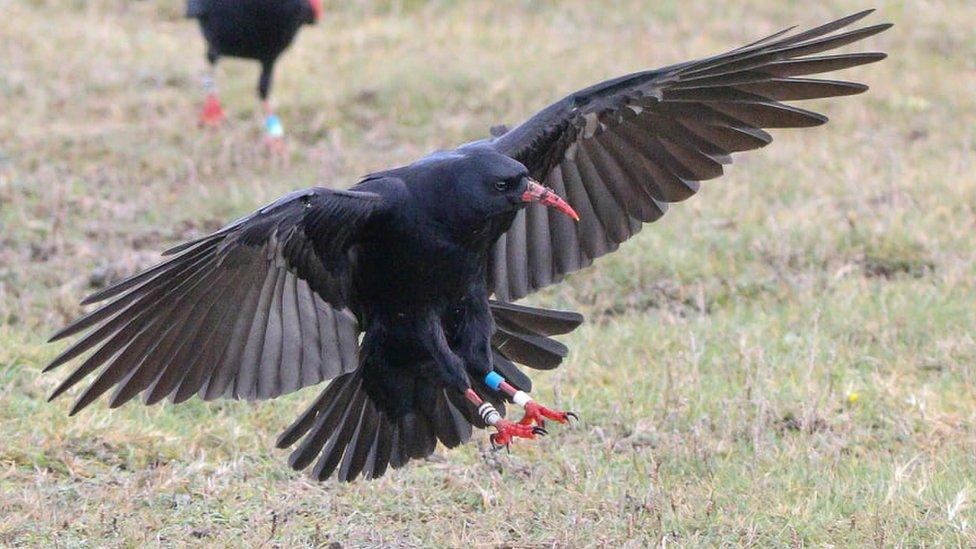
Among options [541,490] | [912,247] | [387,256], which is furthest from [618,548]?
[912,247]

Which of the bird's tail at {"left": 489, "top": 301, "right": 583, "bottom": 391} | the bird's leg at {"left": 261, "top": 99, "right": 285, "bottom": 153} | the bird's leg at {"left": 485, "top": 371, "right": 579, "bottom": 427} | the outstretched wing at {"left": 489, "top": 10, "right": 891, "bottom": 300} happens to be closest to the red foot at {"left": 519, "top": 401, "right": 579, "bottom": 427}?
the bird's leg at {"left": 485, "top": 371, "right": 579, "bottom": 427}

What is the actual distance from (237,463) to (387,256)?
1034 mm

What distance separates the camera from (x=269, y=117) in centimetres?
930

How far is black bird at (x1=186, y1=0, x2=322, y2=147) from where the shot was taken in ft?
32.3

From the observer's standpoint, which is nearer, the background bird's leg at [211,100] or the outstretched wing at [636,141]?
the outstretched wing at [636,141]

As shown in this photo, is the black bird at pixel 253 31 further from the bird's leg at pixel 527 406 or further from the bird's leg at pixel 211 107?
the bird's leg at pixel 527 406

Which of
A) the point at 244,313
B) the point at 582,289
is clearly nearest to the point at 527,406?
the point at 244,313

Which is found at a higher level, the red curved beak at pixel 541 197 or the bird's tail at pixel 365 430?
the red curved beak at pixel 541 197

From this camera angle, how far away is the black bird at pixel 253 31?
9.84 meters

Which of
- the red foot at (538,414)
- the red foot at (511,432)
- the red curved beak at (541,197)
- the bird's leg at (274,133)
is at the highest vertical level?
the red curved beak at (541,197)

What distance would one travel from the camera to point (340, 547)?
4.46m

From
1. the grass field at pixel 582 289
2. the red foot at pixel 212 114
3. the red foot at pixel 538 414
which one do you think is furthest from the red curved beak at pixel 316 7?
the red foot at pixel 538 414

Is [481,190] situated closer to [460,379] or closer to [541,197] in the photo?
[541,197]

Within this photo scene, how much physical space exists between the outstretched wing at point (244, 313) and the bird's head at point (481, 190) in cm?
21
